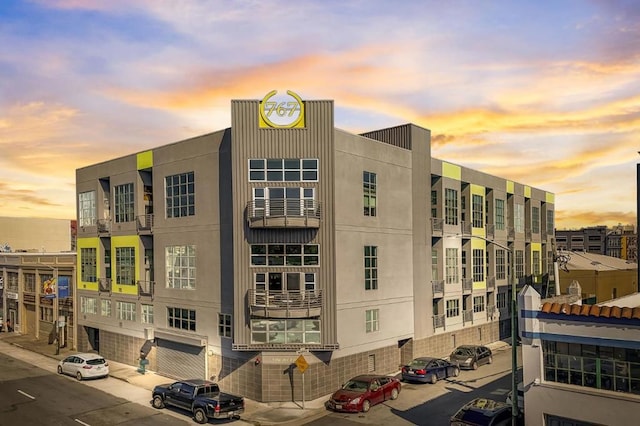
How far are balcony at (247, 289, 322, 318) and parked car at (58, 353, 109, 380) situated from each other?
45.9 feet

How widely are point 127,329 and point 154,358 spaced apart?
467cm

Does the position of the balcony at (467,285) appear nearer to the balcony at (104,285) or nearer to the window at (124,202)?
the window at (124,202)

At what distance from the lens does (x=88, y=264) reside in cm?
4912

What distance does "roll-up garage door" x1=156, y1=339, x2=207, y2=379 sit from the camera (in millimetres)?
36000

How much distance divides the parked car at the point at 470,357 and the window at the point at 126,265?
85.6ft

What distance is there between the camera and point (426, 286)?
41.8 meters

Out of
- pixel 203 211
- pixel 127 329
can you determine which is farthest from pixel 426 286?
pixel 127 329

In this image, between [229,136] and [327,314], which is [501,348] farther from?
[229,136]

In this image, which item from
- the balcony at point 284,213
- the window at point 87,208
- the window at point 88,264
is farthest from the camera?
the window at point 87,208

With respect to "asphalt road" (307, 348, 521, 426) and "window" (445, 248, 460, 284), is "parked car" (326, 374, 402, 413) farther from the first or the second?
"window" (445, 248, 460, 284)

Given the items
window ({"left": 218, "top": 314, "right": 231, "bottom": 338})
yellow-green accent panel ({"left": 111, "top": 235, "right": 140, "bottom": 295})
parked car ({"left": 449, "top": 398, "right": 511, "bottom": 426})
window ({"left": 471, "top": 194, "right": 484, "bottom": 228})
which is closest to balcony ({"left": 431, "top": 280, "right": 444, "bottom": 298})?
window ({"left": 471, "top": 194, "right": 484, "bottom": 228})

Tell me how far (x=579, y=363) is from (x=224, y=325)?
69.5ft

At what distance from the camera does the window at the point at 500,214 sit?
52531 mm

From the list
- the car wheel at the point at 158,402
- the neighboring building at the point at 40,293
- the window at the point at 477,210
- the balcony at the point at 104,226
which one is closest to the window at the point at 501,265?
the window at the point at 477,210
